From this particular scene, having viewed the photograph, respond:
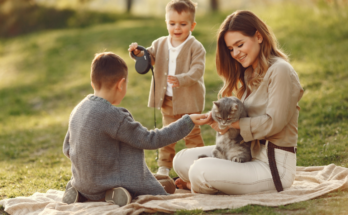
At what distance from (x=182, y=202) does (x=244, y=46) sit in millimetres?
1403

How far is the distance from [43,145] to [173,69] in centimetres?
305

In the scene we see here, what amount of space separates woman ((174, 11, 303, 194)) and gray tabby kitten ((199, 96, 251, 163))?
73 mm

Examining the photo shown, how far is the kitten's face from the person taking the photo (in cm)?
303

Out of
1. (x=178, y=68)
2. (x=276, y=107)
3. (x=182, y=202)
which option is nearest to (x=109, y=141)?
(x=182, y=202)

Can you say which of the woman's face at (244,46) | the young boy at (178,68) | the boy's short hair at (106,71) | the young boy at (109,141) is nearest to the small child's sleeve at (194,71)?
the young boy at (178,68)

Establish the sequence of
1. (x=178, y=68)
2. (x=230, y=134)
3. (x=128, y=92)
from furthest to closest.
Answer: (x=128, y=92) < (x=178, y=68) < (x=230, y=134)

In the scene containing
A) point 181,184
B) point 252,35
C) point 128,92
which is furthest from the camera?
point 128,92

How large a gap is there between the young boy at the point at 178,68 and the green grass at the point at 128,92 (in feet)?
1.46

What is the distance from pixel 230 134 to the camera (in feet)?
10.7

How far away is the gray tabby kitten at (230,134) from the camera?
3047 mm

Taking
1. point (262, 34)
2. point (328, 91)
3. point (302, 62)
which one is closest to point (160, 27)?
point (302, 62)

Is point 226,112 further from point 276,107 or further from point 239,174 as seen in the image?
point 239,174

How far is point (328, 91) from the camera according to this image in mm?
6148

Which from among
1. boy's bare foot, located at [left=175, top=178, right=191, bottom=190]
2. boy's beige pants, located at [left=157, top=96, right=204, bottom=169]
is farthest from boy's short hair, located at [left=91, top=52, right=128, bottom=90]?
boy's beige pants, located at [left=157, top=96, right=204, bottom=169]
